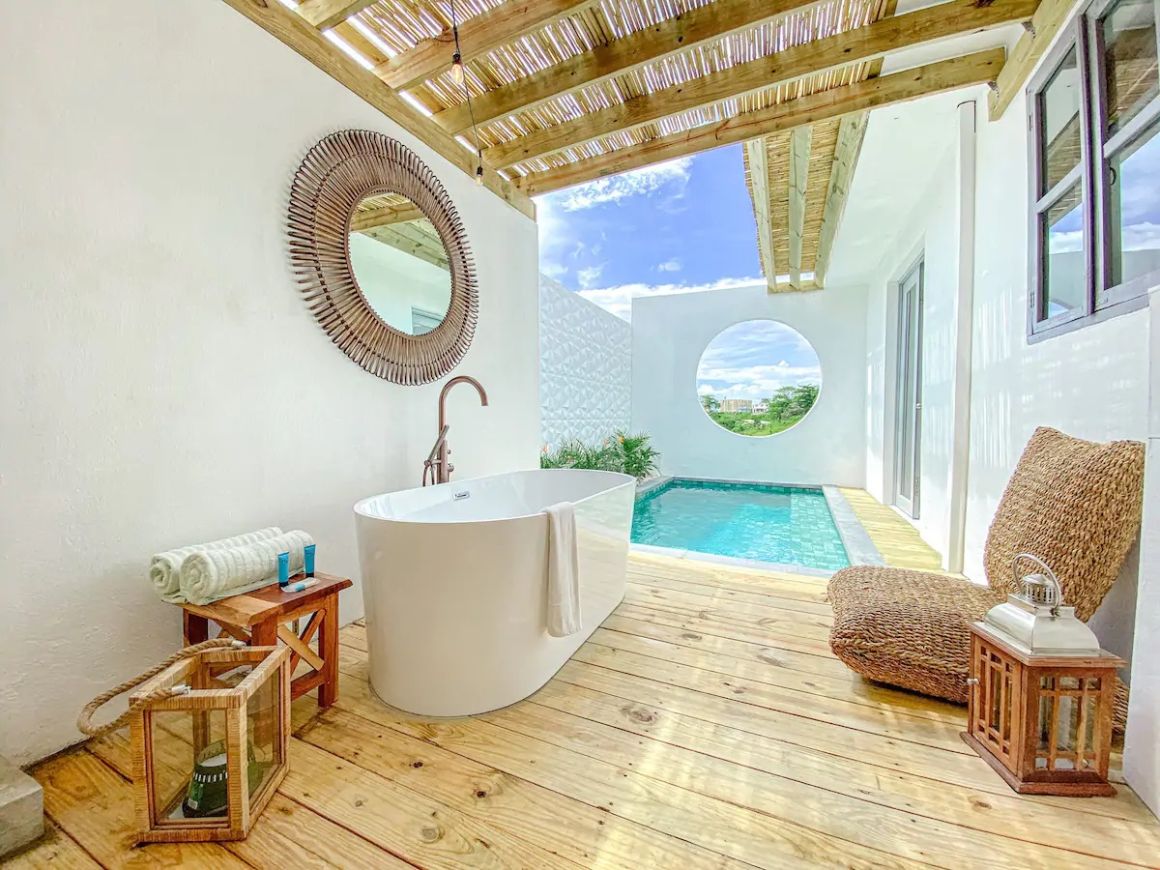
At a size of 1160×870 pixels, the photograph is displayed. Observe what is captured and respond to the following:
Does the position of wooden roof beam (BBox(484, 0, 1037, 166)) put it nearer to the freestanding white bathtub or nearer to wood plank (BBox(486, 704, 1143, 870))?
the freestanding white bathtub

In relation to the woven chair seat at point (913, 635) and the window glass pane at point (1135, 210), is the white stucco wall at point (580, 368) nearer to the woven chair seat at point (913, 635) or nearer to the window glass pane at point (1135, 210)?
the woven chair seat at point (913, 635)

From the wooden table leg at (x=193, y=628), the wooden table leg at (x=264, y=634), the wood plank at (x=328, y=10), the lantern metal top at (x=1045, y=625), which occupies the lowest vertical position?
the wooden table leg at (x=193, y=628)

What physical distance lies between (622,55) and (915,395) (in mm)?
3855

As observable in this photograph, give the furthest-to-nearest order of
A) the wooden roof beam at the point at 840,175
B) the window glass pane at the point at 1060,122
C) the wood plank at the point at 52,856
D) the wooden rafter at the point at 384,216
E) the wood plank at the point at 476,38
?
the wooden roof beam at the point at 840,175, the wooden rafter at the point at 384,216, the wood plank at the point at 476,38, the window glass pane at the point at 1060,122, the wood plank at the point at 52,856

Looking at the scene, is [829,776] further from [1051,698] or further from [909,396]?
[909,396]

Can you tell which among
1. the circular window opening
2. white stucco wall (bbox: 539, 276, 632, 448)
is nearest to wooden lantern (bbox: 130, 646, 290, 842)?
white stucco wall (bbox: 539, 276, 632, 448)

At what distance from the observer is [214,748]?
1.14 meters

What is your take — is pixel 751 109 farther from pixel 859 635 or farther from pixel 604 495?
pixel 859 635

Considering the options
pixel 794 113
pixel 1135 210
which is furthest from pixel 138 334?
pixel 794 113

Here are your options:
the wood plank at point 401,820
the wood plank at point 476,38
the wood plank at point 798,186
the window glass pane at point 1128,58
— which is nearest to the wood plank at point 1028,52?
the window glass pane at point 1128,58

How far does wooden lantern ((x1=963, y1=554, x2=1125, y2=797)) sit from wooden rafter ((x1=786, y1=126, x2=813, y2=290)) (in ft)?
8.95

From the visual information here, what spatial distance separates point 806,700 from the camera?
1.64 meters

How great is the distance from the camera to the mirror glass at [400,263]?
226cm

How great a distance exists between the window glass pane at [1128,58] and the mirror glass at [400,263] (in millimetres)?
2810
